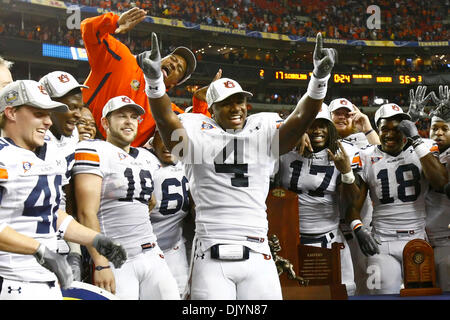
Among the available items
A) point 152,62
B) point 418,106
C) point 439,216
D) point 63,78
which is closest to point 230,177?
point 152,62

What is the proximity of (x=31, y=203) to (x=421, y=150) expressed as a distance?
8.91 feet

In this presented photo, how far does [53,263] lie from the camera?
2146mm

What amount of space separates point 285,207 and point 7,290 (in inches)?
76.2

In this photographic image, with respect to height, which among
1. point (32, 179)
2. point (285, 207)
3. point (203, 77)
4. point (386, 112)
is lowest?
point (285, 207)

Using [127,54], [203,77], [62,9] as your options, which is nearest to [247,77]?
[203,77]

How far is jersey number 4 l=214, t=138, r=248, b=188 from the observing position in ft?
8.89

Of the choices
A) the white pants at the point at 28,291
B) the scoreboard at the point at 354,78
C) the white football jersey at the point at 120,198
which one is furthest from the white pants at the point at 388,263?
the scoreboard at the point at 354,78

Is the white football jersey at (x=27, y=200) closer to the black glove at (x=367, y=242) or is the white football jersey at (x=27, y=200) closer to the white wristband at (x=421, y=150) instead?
the black glove at (x=367, y=242)

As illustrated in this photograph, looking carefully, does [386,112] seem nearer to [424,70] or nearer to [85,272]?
[85,272]

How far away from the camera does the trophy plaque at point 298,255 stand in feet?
11.7

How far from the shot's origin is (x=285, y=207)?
3.67 meters

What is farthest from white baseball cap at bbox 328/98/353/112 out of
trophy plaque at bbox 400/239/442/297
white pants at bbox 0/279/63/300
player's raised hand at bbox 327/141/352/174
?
white pants at bbox 0/279/63/300

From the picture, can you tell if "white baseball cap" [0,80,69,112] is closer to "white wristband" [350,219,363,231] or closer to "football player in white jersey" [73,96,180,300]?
"football player in white jersey" [73,96,180,300]

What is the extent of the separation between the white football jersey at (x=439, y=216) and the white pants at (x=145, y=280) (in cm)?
221
